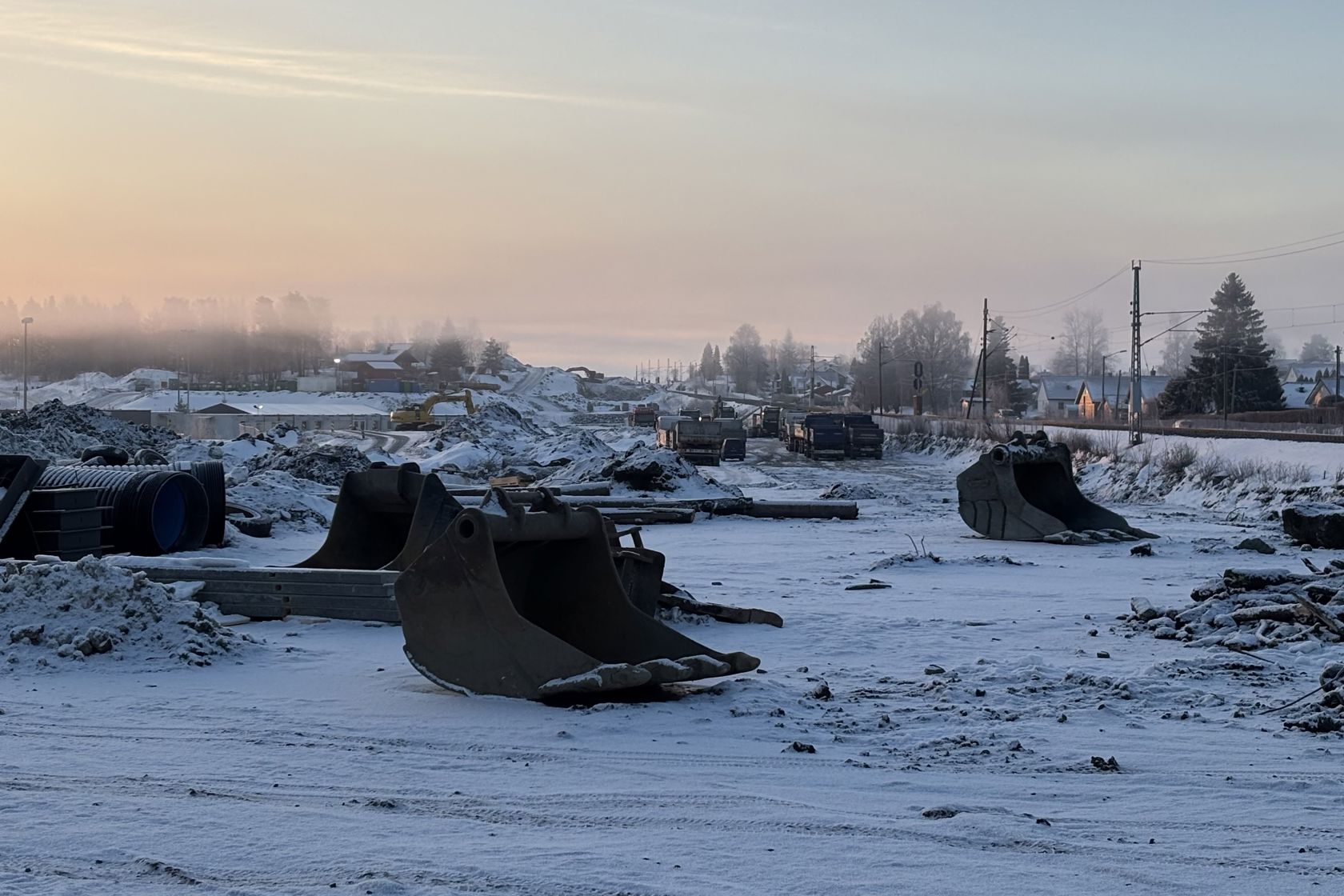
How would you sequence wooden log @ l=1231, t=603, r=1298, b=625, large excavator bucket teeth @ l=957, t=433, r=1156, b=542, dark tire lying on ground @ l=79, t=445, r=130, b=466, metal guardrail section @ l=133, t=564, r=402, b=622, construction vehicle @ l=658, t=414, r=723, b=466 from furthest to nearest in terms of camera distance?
construction vehicle @ l=658, t=414, r=723, b=466 < large excavator bucket teeth @ l=957, t=433, r=1156, b=542 < dark tire lying on ground @ l=79, t=445, r=130, b=466 < metal guardrail section @ l=133, t=564, r=402, b=622 < wooden log @ l=1231, t=603, r=1298, b=625

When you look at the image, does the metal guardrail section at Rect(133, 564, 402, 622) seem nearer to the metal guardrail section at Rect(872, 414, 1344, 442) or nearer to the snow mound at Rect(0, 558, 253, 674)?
the snow mound at Rect(0, 558, 253, 674)

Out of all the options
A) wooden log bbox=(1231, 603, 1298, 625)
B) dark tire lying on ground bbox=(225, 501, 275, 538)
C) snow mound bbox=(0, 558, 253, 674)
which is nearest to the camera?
snow mound bbox=(0, 558, 253, 674)

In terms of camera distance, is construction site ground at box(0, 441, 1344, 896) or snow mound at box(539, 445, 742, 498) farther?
snow mound at box(539, 445, 742, 498)

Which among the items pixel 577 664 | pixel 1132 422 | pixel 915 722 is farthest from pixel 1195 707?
pixel 1132 422

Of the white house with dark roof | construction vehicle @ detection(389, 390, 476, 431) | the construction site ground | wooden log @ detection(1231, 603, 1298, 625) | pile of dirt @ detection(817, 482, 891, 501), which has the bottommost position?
the construction site ground

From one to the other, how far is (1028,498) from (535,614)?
13.9 m

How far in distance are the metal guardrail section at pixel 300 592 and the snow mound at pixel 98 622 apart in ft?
4.23

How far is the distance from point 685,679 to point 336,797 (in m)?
2.36

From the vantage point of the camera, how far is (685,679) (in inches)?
292

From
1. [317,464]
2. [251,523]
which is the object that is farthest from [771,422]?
[251,523]

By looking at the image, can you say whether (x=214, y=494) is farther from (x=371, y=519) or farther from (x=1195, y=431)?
(x=1195, y=431)

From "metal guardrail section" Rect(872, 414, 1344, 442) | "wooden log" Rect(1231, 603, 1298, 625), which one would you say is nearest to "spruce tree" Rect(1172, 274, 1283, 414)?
"metal guardrail section" Rect(872, 414, 1344, 442)

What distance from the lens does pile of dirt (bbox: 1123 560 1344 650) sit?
31.2ft

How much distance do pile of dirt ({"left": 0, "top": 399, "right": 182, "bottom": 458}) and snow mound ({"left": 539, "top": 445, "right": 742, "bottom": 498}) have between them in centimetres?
1050
